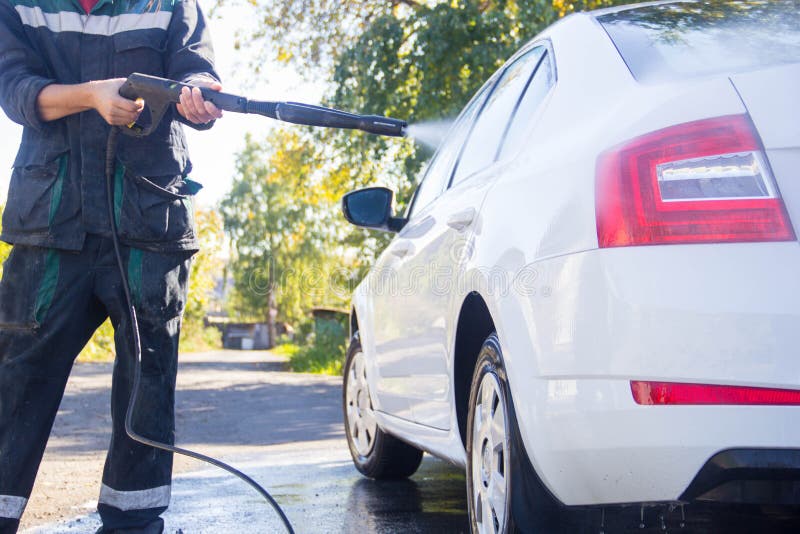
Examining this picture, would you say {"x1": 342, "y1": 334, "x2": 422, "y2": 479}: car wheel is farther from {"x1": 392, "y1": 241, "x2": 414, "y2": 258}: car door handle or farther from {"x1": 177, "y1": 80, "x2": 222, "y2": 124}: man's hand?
{"x1": 177, "y1": 80, "x2": 222, "y2": 124}: man's hand

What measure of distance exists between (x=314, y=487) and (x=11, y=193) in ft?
7.70

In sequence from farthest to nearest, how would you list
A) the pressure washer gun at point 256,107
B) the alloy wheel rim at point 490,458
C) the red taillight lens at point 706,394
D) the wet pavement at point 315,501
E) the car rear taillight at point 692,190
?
the wet pavement at point 315,501 < the pressure washer gun at point 256,107 < the alloy wheel rim at point 490,458 < the car rear taillight at point 692,190 < the red taillight lens at point 706,394

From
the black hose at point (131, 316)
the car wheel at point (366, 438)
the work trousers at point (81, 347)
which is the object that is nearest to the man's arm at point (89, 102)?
the black hose at point (131, 316)

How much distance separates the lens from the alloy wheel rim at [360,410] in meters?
5.10

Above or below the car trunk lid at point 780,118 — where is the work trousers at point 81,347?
below

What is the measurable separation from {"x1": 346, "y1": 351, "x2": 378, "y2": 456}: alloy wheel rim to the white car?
6.85 feet

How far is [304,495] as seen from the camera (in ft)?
15.4

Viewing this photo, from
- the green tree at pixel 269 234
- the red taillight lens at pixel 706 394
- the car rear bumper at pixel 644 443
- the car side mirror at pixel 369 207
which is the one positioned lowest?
the car rear bumper at pixel 644 443

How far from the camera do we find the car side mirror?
4.61 m

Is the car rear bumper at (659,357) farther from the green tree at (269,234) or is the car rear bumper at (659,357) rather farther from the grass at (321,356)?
the green tree at (269,234)

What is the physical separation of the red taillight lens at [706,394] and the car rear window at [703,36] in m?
0.74

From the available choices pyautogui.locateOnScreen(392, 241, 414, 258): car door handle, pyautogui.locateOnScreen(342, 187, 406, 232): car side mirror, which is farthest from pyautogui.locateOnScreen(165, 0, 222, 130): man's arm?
pyautogui.locateOnScreen(342, 187, 406, 232): car side mirror

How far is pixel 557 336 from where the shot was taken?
223 cm

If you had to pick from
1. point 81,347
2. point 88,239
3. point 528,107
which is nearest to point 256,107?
point 88,239
